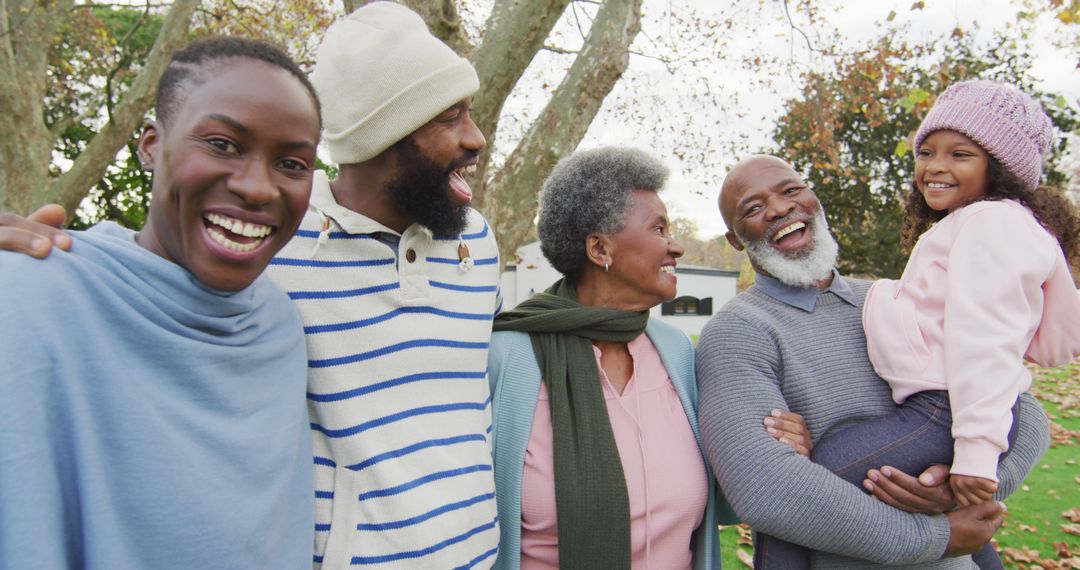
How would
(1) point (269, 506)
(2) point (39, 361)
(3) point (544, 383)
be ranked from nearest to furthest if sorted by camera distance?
(2) point (39, 361), (1) point (269, 506), (3) point (544, 383)

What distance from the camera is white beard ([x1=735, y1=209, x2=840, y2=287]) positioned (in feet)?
8.02

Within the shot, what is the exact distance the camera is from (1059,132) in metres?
16.2

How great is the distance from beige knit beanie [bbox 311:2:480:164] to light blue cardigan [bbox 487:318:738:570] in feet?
2.95

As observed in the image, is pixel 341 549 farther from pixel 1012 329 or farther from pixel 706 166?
pixel 706 166

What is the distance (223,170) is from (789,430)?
1.79 meters

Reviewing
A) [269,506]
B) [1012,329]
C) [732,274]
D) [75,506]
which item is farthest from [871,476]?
[732,274]

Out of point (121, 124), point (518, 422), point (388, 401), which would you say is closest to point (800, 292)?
point (518, 422)

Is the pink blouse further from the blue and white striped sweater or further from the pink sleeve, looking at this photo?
the pink sleeve

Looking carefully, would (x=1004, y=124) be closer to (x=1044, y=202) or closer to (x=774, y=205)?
(x=1044, y=202)

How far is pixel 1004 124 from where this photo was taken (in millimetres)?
2379

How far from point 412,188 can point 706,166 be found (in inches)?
377

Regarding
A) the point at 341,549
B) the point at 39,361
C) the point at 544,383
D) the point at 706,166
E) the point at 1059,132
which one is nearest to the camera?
the point at 39,361

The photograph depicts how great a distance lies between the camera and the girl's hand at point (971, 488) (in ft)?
6.54

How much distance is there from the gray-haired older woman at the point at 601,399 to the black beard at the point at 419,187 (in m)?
0.64
